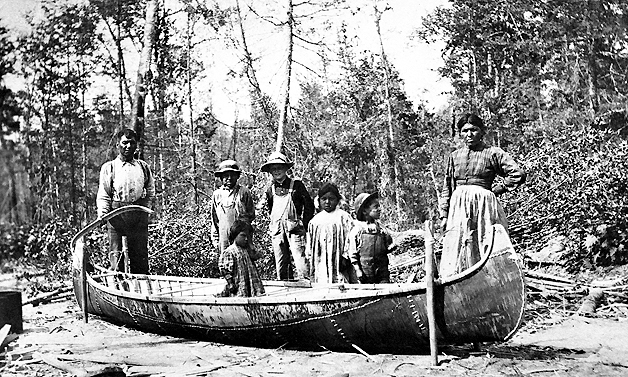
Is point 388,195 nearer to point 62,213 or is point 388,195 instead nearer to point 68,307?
A: point 62,213

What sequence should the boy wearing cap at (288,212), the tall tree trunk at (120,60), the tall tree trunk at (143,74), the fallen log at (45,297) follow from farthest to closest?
the tall tree trunk at (120,60) < the tall tree trunk at (143,74) < the fallen log at (45,297) < the boy wearing cap at (288,212)

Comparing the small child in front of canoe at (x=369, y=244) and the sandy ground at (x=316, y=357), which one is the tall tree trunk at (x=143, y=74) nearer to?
the sandy ground at (x=316, y=357)

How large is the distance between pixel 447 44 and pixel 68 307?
373 inches

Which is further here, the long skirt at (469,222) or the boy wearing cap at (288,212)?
the boy wearing cap at (288,212)

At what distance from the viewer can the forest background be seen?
702 cm

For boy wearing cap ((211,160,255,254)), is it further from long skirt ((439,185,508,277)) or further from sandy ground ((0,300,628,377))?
long skirt ((439,185,508,277))

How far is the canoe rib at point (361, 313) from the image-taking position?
371 centimetres

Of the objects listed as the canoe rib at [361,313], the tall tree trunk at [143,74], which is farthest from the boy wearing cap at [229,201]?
the tall tree trunk at [143,74]

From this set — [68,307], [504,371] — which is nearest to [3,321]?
[68,307]

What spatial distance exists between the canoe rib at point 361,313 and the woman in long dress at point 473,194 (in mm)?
746

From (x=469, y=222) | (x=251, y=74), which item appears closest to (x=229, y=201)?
(x=469, y=222)

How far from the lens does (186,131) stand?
16.7 metres

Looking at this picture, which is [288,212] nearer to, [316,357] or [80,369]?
[316,357]

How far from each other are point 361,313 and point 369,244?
971 mm
